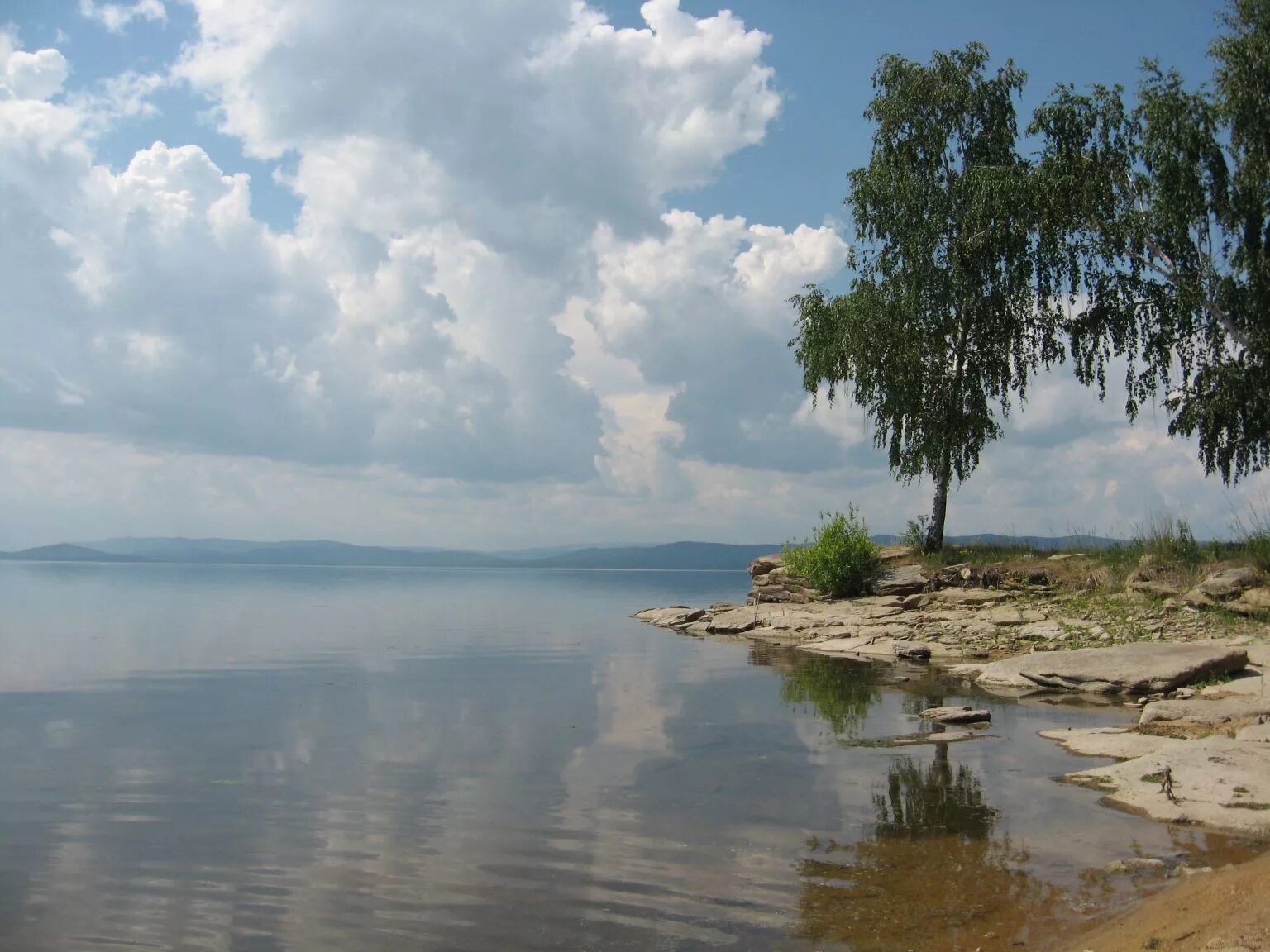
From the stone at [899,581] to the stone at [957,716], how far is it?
16.4 meters

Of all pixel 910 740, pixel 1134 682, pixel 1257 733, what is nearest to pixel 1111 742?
pixel 1257 733

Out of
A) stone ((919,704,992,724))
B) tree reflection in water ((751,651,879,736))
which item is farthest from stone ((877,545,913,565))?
stone ((919,704,992,724))

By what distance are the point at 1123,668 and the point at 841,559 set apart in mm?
15998

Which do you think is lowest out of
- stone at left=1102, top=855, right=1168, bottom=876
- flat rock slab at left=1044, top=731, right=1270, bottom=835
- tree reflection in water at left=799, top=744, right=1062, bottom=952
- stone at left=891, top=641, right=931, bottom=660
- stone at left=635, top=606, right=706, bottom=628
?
stone at left=635, top=606, right=706, bottom=628

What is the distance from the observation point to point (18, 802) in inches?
384

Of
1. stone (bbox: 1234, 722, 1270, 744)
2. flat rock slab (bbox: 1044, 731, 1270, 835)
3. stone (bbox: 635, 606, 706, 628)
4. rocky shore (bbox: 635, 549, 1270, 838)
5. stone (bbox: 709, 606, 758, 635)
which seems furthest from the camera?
stone (bbox: 635, 606, 706, 628)

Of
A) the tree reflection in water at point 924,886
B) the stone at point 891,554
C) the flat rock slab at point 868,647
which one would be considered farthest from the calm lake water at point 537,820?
the stone at point 891,554

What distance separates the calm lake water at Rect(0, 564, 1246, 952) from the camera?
21.6 feet

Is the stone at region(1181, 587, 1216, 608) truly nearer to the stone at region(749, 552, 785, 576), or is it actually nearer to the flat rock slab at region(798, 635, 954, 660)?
the flat rock slab at region(798, 635, 954, 660)

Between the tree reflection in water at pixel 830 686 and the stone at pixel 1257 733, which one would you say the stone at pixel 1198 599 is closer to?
the tree reflection in water at pixel 830 686

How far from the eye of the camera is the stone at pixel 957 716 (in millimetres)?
13727

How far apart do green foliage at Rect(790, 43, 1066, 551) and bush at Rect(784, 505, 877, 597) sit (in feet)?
9.82

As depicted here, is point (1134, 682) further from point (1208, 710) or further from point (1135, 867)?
point (1135, 867)

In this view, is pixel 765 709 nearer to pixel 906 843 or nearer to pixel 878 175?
pixel 906 843
